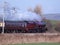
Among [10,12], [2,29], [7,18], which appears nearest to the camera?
[2,29]

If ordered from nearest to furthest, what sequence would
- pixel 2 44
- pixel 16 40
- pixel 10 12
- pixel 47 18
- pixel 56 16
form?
pixel 2 44, pixel 16 40, pixel 10 12, pixel 47 18, pixel 56 16

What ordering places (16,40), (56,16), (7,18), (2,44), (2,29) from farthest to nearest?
(56,16), (7,18), (2,29), (16,40), (2,44)

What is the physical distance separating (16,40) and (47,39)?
3815mm

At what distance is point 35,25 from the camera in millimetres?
37969

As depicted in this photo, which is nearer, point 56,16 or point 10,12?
point 10,12

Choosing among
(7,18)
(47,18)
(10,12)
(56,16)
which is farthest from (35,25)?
(56,16)

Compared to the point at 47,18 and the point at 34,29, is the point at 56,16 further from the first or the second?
the point at 34,29

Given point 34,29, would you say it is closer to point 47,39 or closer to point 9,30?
point 9,30

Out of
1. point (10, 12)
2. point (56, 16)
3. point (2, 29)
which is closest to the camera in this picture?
point (2, 29)

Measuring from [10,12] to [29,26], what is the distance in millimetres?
11744

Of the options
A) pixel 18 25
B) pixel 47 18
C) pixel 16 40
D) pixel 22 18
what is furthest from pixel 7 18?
pixel 16 40

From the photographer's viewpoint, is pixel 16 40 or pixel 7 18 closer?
pixel 16 40

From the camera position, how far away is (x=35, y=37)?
99.0 feet

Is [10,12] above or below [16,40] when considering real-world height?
above
